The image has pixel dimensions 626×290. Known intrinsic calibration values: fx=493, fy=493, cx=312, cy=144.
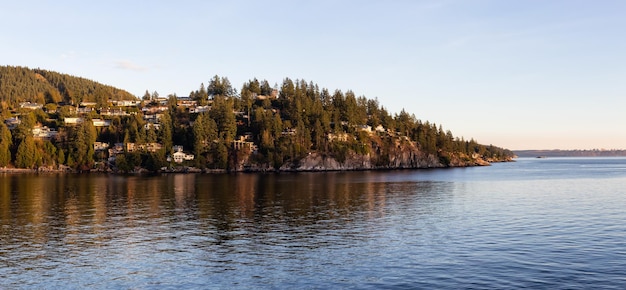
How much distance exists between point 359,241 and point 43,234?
111 ft

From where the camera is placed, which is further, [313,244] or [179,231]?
[179,231]

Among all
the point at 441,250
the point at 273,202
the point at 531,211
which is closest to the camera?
the point at 441,250

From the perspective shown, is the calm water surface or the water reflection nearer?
the calm water surface

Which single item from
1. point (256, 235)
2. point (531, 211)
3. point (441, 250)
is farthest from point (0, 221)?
point (531, 211)

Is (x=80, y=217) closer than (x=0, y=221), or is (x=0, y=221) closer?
(x=0, y=221)

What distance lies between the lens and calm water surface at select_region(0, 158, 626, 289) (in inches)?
1383

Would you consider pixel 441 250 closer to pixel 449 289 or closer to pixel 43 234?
pixel 449 289

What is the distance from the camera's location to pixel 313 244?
1884 inches

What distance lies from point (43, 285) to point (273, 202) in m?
53.7

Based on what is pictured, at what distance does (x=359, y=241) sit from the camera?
49.4 m

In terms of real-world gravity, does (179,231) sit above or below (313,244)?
above

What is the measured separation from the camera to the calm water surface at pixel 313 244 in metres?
35.1

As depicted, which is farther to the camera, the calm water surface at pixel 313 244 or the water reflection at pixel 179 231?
the water reflection at pixel 179 231

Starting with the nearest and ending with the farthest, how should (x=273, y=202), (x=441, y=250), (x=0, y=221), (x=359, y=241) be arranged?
(x=441, y=250)
(x=359, y=241)
(x=0, y=221)
(x=273, y=202)
